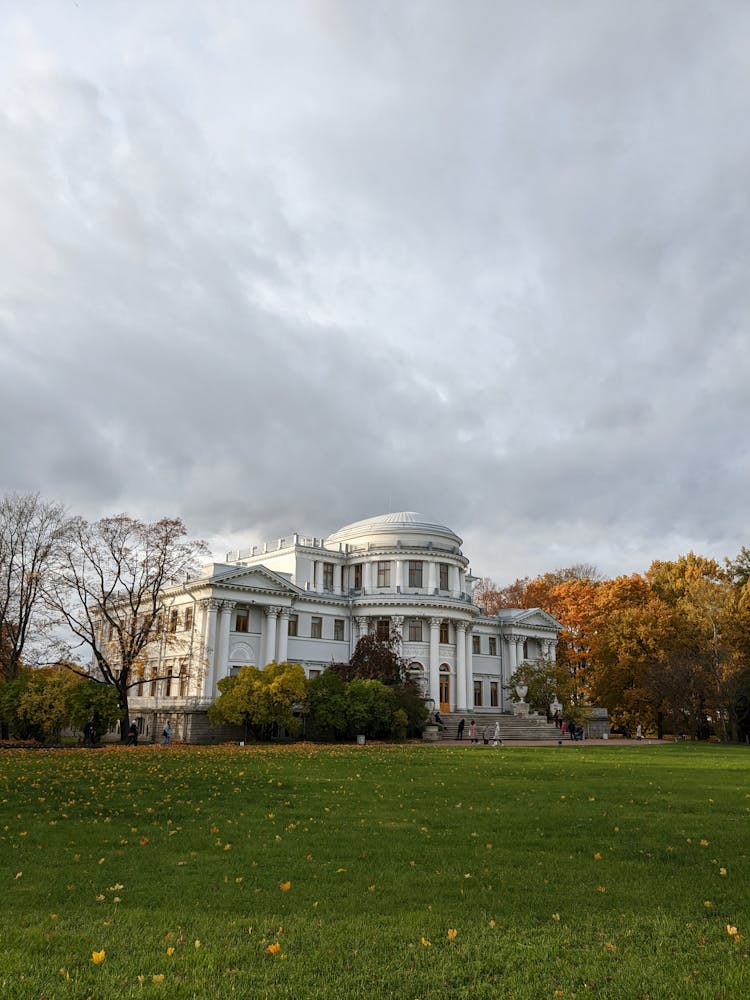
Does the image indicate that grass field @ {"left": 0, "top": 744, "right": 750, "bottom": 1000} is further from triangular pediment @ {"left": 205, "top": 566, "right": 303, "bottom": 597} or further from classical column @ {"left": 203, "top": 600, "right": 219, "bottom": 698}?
triangular pediment @ {"left": 205, "top": 566, "right": 303, "bottom": 597}

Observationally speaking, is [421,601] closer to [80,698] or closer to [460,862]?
[80,698]

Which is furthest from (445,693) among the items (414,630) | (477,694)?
(477,694)

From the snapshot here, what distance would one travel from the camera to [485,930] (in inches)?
279

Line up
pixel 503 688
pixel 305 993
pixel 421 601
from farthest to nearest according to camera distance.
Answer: pixel 503 688, pixel 421 601, pixel 305 993

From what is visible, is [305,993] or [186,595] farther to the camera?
[186,595]

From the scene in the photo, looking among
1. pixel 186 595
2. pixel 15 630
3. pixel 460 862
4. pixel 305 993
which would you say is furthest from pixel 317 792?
pixel 186 595

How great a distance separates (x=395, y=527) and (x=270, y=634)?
47.8 ft

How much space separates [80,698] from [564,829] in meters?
29.6

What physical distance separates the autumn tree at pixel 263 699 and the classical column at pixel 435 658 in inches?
640

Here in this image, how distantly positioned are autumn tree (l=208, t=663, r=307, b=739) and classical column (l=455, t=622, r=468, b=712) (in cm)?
1892

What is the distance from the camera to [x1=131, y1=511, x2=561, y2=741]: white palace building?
52219mm

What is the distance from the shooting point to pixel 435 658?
2301 inches

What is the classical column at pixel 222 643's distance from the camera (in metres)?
51.3

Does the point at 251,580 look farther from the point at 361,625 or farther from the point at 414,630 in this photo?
the point at 414,630
